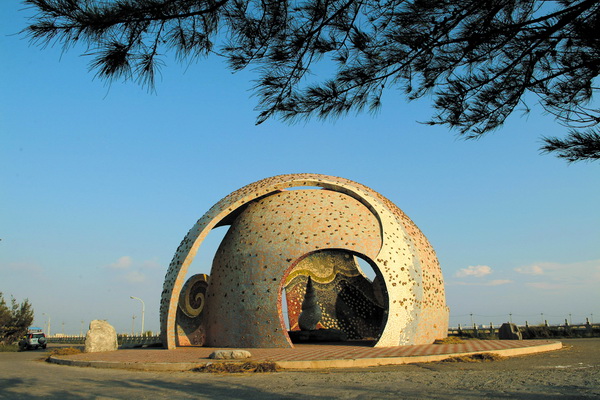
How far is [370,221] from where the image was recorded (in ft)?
50.5

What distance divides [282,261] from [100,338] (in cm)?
692

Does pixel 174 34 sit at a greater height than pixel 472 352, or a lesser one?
greater

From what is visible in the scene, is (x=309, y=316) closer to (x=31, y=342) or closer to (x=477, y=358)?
(x=477, y=358)

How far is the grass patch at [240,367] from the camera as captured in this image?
933cm

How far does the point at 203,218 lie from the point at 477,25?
12.2m

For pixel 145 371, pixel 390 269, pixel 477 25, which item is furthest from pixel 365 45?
pixel 390 269

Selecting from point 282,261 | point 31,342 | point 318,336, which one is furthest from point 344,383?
point 31,342

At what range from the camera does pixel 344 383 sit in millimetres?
7672

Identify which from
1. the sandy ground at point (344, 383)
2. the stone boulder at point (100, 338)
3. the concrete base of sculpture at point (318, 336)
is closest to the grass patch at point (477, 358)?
the sandy ground at point (344, 383)

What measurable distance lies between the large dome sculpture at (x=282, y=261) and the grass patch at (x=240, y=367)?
14.3 feet

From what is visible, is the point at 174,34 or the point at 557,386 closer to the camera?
the point at 174,34

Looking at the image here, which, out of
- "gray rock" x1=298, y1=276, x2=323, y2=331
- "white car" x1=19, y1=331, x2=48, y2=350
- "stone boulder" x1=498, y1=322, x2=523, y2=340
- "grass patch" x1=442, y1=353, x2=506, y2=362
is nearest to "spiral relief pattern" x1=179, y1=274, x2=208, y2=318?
"gray rock" x1=298, y1=276, x2=323, y2=331

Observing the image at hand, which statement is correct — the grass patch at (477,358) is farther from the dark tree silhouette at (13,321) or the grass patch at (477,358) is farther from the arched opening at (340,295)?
the dark tree silhouette at (13,321)

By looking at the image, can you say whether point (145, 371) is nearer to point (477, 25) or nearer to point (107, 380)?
point (107, 380)
